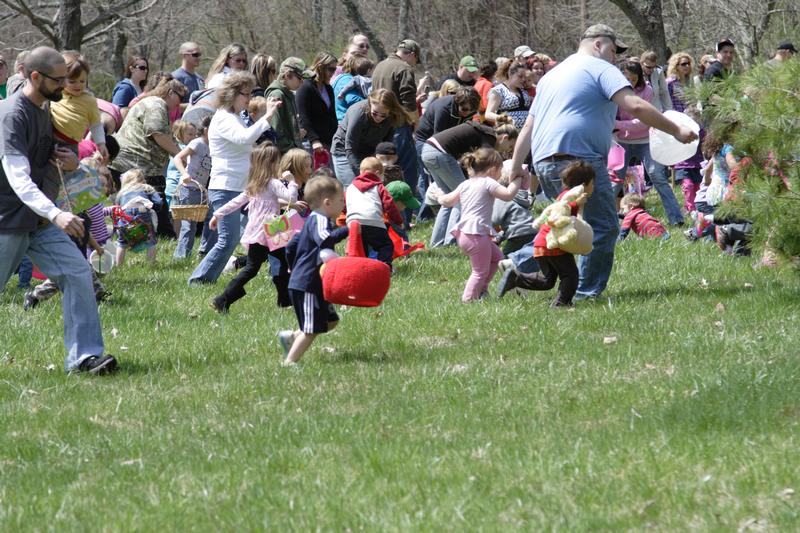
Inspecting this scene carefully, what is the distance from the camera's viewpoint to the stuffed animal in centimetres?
862

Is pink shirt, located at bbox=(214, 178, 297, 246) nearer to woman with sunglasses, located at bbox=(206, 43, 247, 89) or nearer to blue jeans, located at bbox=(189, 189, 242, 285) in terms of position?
blue jeans, located at bbox=(189, 189, 242, 285)

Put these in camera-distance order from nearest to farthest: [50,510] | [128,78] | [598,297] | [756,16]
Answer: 1. [50,510]
2. [598,297]
3. [128,78]
4. [756,16]

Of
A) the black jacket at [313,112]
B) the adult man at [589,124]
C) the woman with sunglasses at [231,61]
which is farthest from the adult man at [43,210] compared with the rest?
the black jacket at [313,112]

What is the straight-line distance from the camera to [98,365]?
7.46m

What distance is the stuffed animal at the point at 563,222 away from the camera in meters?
8.62

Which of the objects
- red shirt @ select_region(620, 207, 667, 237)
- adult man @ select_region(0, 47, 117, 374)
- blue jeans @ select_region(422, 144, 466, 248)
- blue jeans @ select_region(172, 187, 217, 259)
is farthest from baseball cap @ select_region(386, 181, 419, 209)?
adult man @ select_region(0, 47, 117, 374)

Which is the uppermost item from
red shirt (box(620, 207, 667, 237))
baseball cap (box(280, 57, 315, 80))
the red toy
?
baseball cap (box(280, 57, 315, 80))

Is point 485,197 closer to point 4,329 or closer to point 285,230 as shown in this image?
point 285,230

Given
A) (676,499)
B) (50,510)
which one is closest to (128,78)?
(50,510)

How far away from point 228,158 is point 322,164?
3.45 m

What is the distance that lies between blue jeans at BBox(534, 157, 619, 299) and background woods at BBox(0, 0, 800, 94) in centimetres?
1721

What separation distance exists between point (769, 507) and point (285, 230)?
5.80 meters

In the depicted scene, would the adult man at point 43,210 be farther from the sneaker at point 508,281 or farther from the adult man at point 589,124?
the adult man at point 589,124

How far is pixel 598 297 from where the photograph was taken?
30.7 feet
